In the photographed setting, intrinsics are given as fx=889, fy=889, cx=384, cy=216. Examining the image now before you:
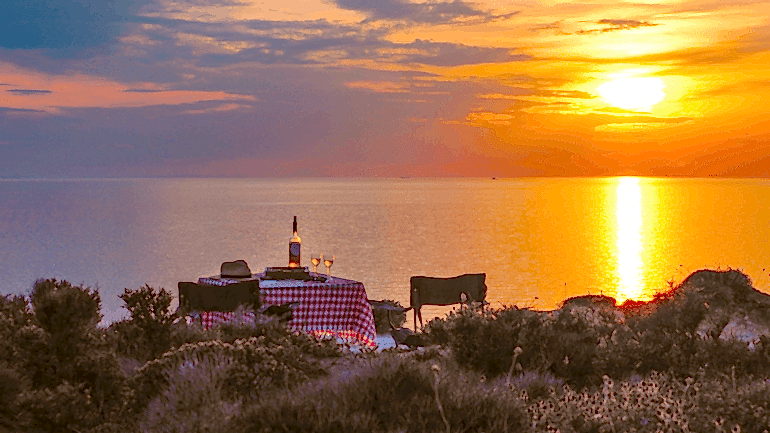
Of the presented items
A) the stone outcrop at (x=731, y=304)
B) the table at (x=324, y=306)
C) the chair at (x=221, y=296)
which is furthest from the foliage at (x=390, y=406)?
the stone outcrop at (x=731, y=304)

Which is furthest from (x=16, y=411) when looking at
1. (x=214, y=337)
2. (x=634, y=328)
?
(x=634, y=328)

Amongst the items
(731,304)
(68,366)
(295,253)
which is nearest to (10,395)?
(68,366)

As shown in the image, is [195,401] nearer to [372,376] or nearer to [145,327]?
[372,376]

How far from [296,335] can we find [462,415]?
9.76 ft

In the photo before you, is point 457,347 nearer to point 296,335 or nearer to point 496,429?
point 296,335

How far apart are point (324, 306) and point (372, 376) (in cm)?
467

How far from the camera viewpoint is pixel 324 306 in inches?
377

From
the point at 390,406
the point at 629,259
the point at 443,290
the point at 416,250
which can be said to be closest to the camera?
the point at 390,406

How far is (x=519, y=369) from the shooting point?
6328 millimetres

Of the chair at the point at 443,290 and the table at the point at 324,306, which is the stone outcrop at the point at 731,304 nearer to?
the chair at the point at 443,290

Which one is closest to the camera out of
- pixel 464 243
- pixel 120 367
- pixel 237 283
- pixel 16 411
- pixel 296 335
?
pixel 16 411

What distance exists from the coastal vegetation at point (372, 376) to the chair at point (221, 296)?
0.84 m

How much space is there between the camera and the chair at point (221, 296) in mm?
8961

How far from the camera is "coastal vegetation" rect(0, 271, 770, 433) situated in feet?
15.5
